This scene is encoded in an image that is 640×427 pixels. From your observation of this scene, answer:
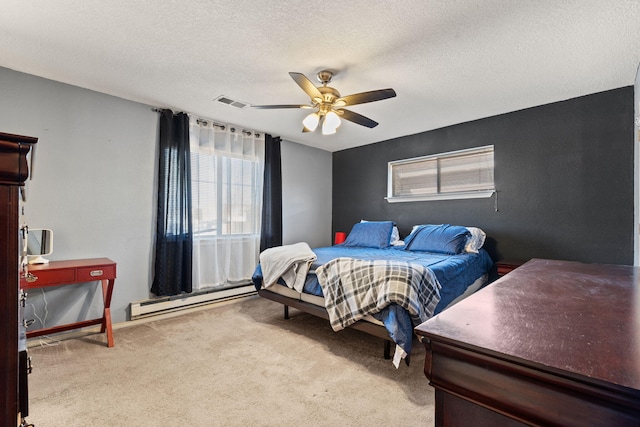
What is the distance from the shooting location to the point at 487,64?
232 cm

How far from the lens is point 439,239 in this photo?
11.1 feet

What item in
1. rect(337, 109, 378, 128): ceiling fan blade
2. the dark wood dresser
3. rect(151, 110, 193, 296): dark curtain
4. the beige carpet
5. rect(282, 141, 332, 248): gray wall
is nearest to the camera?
the dark wood dresser

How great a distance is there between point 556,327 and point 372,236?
326 centimetres

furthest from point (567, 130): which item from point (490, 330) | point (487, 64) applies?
point (490, 330)

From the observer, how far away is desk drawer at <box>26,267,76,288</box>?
219 centimetres

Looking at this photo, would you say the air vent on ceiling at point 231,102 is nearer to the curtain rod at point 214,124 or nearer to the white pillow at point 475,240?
the curtain rod at point 214,124

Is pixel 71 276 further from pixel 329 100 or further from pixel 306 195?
pixel 306 195

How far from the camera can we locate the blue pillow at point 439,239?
3.25 m

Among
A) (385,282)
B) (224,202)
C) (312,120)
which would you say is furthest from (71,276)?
(385,282)

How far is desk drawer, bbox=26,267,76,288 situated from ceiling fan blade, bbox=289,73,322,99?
7.63 feet

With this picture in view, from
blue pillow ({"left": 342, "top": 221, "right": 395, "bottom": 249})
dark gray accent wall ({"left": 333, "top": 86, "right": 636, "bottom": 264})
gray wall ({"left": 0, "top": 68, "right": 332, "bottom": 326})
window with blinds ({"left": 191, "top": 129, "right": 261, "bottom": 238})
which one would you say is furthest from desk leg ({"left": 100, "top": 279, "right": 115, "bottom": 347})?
dark gray accent wall ({"left": 333, "top": 86, "right": 636, "bottom": 264})

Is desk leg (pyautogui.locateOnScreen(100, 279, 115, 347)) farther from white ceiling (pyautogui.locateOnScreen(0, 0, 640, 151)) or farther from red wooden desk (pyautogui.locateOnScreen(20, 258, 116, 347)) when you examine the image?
white ceiling (pyautogui.locateOnScreen(0, 0, 640, 151))

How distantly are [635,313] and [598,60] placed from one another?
2.43 meters

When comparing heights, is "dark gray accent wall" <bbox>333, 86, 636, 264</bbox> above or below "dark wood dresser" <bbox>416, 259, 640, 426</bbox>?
above
